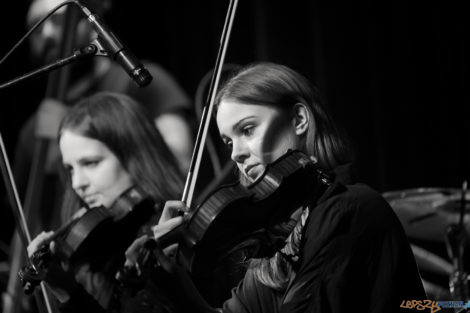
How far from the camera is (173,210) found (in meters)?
1.62

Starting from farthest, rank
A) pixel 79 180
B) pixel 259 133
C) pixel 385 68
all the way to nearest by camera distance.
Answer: pixel 385 68, pixel 79 180, pixel 259 133

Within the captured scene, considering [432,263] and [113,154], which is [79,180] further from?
[432,263]

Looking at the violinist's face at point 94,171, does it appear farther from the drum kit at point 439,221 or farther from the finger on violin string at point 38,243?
the drum kit at point 439,221

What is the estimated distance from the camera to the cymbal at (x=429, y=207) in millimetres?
2137

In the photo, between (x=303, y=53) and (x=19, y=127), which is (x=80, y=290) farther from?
(x=19, y=127)

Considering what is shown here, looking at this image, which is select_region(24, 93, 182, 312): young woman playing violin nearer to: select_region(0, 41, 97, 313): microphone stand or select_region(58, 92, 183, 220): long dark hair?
select_region(58, 92, 183, 220): long dark hair

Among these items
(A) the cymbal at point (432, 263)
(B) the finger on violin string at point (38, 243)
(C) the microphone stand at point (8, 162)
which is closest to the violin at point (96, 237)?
(B) the finger on violin string at point (38, 243)

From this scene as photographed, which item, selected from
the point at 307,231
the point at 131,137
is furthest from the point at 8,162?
the point at 307,231

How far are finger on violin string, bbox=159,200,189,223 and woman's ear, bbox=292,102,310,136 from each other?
12.8 inches

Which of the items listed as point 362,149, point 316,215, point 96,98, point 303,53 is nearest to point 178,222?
point 316,215

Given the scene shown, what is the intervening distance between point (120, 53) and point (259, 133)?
1.16 feet

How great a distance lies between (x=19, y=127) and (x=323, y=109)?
7.44 ft

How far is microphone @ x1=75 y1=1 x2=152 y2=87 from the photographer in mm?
1572

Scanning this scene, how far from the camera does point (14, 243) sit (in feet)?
10.2
